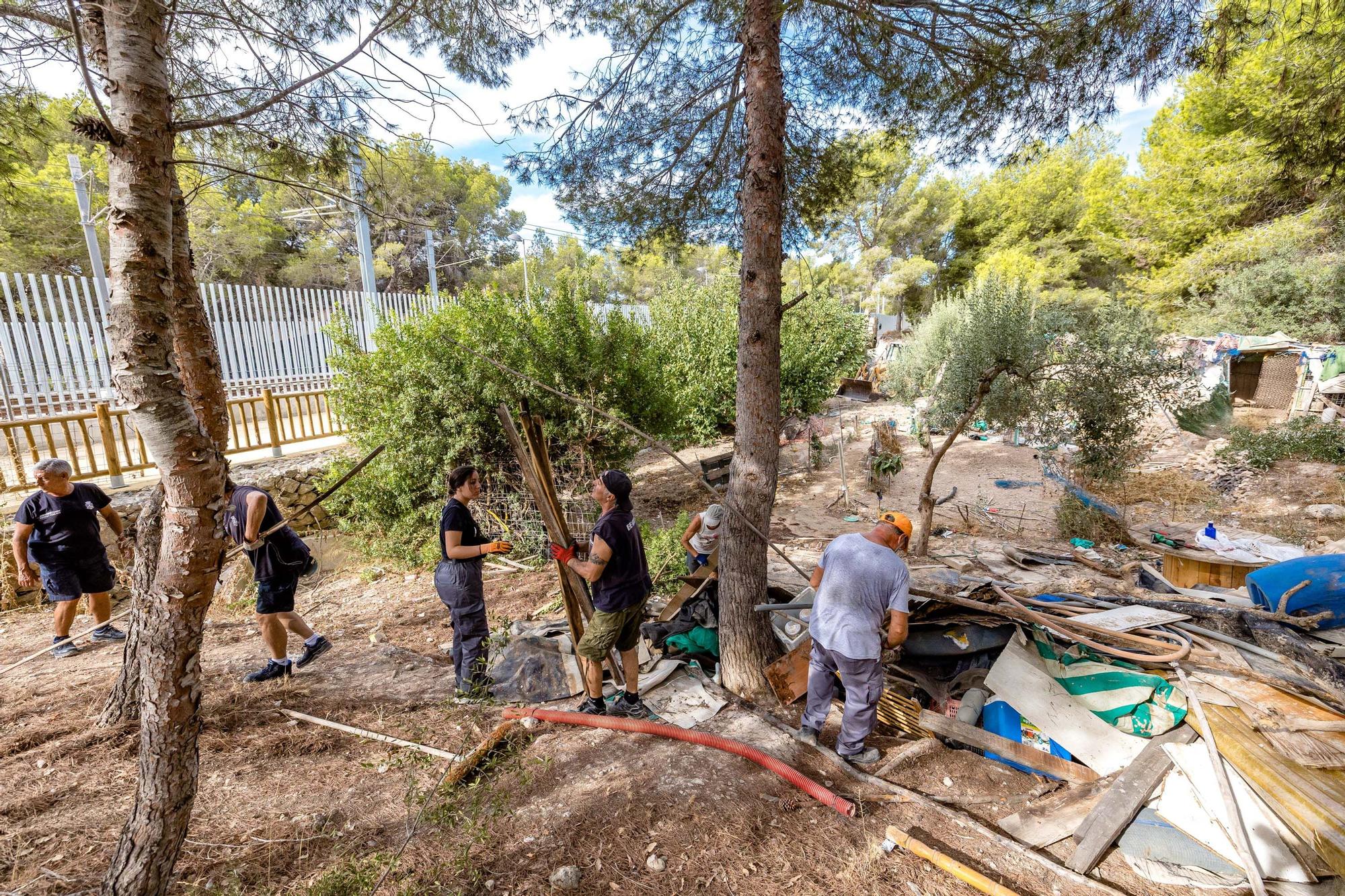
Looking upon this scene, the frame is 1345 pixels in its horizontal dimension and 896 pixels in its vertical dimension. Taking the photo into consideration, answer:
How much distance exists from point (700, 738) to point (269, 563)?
3.28 m

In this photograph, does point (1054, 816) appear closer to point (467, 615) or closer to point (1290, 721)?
point (1290, 721)

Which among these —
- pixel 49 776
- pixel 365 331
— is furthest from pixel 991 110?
pixel 365 331

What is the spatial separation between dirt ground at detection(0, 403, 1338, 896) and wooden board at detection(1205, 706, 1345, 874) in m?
0.73

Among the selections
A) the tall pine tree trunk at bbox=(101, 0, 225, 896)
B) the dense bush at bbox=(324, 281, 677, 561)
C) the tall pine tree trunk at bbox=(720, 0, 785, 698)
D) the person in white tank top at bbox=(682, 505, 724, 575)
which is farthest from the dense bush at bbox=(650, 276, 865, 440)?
the tall pine tree trunk at bbox=(101, 0, 225, 896)

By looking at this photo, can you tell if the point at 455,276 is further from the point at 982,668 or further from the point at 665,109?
the point at 982,668

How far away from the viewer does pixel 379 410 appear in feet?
23.3

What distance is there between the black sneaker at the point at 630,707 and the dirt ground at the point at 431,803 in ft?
0.99

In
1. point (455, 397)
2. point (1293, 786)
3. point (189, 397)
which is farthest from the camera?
point (455, 397)

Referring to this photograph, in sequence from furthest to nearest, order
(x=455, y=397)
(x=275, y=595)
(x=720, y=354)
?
(x=720, y=354), (x=455, y=397), (x=275, y=595)

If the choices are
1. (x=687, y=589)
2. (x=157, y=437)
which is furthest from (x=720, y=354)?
(x=157, y=437)

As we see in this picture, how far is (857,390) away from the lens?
82.6ft

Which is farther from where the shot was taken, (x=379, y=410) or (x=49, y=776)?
(x=379, y=410)

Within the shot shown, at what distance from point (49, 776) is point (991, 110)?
312 inches

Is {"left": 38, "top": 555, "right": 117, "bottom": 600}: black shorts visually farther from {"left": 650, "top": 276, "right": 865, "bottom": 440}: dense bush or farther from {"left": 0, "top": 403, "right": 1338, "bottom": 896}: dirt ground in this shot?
{"left": 650, "top": 276, "right": 865, "bottom": 440}: dense bush
